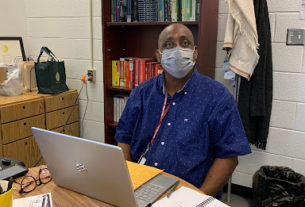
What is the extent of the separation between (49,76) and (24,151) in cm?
67

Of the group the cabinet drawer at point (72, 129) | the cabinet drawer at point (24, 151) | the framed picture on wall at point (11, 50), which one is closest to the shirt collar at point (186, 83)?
the cabinet drawer at point (24, 151)

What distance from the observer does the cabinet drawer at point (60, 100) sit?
2621 millimetres

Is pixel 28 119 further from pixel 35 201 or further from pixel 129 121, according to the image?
pixel 35 201

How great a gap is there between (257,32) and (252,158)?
3.30 feet

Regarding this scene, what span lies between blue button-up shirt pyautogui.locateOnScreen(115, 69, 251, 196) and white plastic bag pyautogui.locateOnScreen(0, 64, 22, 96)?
155 cm

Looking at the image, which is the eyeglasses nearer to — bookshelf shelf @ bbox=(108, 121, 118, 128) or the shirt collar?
the shirt collar

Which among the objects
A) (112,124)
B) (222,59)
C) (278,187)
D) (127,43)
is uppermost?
(127,43)

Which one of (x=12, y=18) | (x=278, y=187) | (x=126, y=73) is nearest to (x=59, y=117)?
(x=126, y=73)

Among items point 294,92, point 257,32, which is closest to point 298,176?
point 294,92

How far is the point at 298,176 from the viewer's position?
215cm

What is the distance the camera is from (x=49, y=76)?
2.62 m

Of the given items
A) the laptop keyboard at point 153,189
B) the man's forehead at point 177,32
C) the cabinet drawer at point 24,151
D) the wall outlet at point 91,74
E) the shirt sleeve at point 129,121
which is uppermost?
the man's forehead at point 177,32

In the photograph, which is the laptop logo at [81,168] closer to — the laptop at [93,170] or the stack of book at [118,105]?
the laptop at [93,170]

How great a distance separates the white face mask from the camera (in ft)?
4.93
